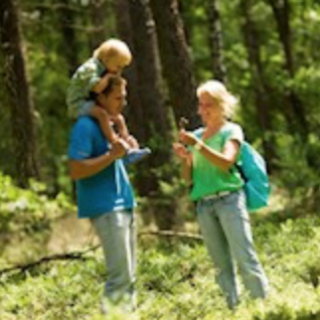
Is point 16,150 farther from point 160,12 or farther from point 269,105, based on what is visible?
point 269,105

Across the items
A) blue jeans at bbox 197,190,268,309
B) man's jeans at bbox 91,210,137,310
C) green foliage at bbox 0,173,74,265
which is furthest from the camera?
green foliage at bbox 0,173,74,265

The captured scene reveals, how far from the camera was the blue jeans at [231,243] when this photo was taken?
22.3 feet

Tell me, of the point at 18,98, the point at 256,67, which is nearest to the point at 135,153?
the point at 18,98

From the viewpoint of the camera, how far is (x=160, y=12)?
1136 cm

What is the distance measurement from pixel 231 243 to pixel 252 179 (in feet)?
1.82

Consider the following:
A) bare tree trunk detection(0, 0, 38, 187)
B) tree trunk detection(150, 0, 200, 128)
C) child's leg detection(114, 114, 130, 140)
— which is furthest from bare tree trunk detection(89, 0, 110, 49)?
child's leg detection(114, 114, 130, 140)

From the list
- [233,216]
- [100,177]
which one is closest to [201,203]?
[233,216]

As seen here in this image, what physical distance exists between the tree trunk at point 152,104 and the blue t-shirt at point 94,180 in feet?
24.5

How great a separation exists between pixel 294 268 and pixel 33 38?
1331 centimetres

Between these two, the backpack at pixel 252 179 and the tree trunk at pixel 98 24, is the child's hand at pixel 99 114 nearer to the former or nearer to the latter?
the backpack at pixel 252 179

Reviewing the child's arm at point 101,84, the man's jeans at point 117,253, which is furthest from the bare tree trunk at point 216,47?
the man's jeans at point 117,253

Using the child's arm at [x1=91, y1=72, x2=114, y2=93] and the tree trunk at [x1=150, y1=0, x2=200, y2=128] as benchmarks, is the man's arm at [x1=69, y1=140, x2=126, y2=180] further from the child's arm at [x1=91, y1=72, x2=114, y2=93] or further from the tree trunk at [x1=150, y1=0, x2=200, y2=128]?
the tree trunk at [x1=150, y1=0, x2=200, y2=128]

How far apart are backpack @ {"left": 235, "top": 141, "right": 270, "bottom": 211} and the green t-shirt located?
0.08 meters

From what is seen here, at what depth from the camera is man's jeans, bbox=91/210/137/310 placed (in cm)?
619
